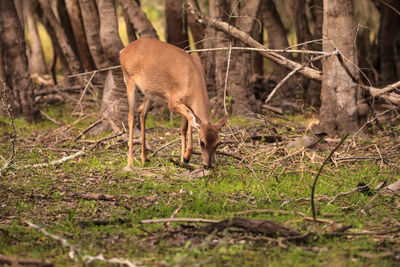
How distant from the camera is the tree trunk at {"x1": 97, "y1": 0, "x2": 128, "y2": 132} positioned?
1057 cm

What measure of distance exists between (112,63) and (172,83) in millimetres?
3049

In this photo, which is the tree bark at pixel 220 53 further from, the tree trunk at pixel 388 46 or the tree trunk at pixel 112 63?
the tree trunk at pixel 388 46

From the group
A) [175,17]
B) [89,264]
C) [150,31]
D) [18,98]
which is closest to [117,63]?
[150,31]

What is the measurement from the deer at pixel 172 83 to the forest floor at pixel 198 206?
17.9 inches

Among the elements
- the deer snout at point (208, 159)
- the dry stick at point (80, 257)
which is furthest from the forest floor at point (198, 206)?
the deer snout at point (208, 159)

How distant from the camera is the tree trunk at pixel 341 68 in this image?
9.50 metres

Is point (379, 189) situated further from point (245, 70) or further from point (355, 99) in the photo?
point (245, 70)

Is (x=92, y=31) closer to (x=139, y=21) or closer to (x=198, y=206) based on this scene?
(x=139, y=21)

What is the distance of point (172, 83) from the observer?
26.4ft

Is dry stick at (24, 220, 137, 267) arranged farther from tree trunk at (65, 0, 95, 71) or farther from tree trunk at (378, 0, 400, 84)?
tree trunk at (378, 0, 400, 84)

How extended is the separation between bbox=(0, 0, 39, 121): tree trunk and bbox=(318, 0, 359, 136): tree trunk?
6788mm

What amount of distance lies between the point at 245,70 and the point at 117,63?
3.24m

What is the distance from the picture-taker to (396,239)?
4887 mm

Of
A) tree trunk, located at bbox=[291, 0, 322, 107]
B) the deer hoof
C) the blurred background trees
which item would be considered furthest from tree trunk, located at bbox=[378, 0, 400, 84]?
the deer hoof
